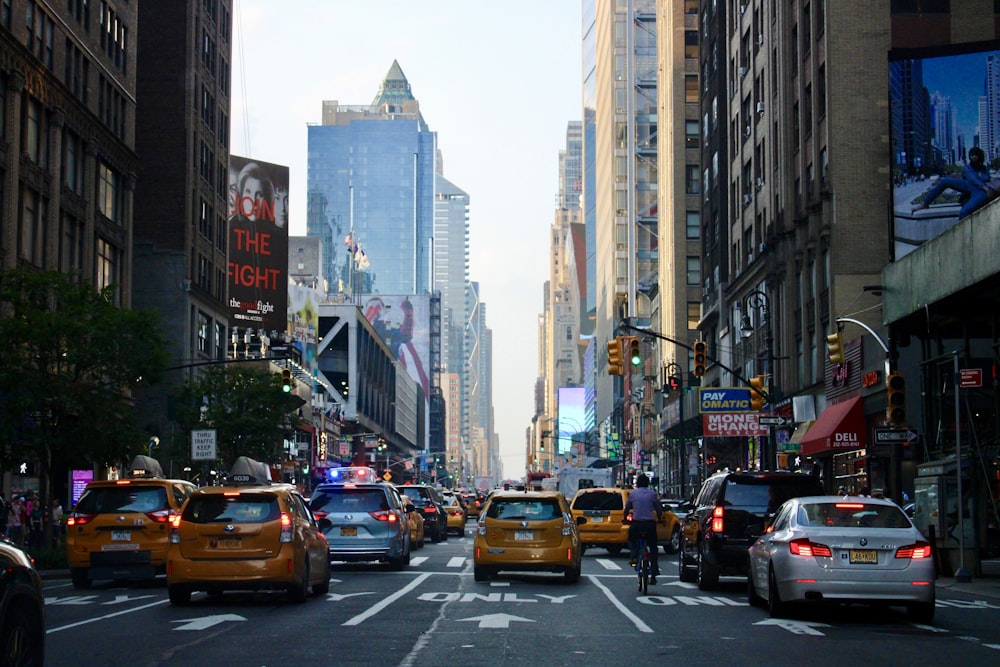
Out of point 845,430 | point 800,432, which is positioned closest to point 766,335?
point 845,430

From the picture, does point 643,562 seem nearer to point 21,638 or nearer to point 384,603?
point 384,603

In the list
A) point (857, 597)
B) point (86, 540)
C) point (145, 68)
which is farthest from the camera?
point (145, 68)

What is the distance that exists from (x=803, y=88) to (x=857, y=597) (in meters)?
41.4

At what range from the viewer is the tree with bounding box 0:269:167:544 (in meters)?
34.7

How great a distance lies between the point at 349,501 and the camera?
28.0m

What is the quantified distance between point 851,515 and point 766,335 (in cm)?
3101

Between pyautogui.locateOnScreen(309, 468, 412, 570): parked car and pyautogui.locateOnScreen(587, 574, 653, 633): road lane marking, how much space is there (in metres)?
4.35

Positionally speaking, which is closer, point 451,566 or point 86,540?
point 86,540

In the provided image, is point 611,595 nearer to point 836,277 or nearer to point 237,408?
point 836,277

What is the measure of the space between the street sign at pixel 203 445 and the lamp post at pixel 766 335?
19.0m

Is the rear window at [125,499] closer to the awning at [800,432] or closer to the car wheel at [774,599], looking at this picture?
the car wheel at [774,599]

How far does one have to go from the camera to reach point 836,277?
4969 centimetres

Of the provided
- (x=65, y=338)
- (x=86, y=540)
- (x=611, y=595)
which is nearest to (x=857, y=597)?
(x=611, y=595)

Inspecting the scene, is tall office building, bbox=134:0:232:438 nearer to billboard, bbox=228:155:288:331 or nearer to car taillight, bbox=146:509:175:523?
billboard, bbox=228:155:288:331
